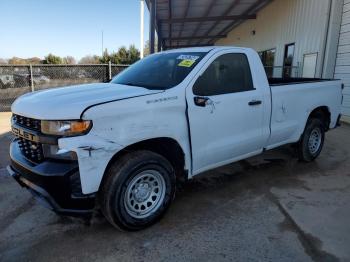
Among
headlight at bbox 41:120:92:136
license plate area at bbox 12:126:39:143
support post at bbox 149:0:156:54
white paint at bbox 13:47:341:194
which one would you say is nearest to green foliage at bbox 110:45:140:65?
support post at bbox 149:0:156:54

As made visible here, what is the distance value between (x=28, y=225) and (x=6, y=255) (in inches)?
22.2

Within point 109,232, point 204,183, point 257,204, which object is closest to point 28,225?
point 109,232

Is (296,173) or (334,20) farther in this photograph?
(334,20)

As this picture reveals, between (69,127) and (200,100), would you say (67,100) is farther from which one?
(200,100)

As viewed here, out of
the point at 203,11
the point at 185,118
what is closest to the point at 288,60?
the point at 203,11

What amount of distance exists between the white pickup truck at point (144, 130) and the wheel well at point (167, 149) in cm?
1

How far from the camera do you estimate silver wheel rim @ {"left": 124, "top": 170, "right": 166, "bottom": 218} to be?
322 cm

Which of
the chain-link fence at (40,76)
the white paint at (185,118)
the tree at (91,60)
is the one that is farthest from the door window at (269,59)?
the tree at (91,60)

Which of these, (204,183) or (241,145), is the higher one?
(241,145)

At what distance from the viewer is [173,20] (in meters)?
Result: 18.5

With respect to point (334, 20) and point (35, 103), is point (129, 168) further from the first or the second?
point (334, 20)

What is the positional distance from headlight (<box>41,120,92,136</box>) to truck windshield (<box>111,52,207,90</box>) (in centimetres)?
106

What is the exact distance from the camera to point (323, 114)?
19.0ft

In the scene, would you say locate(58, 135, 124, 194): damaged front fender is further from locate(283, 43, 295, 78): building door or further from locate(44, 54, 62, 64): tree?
locate(44, 54, 62, 64): tree
